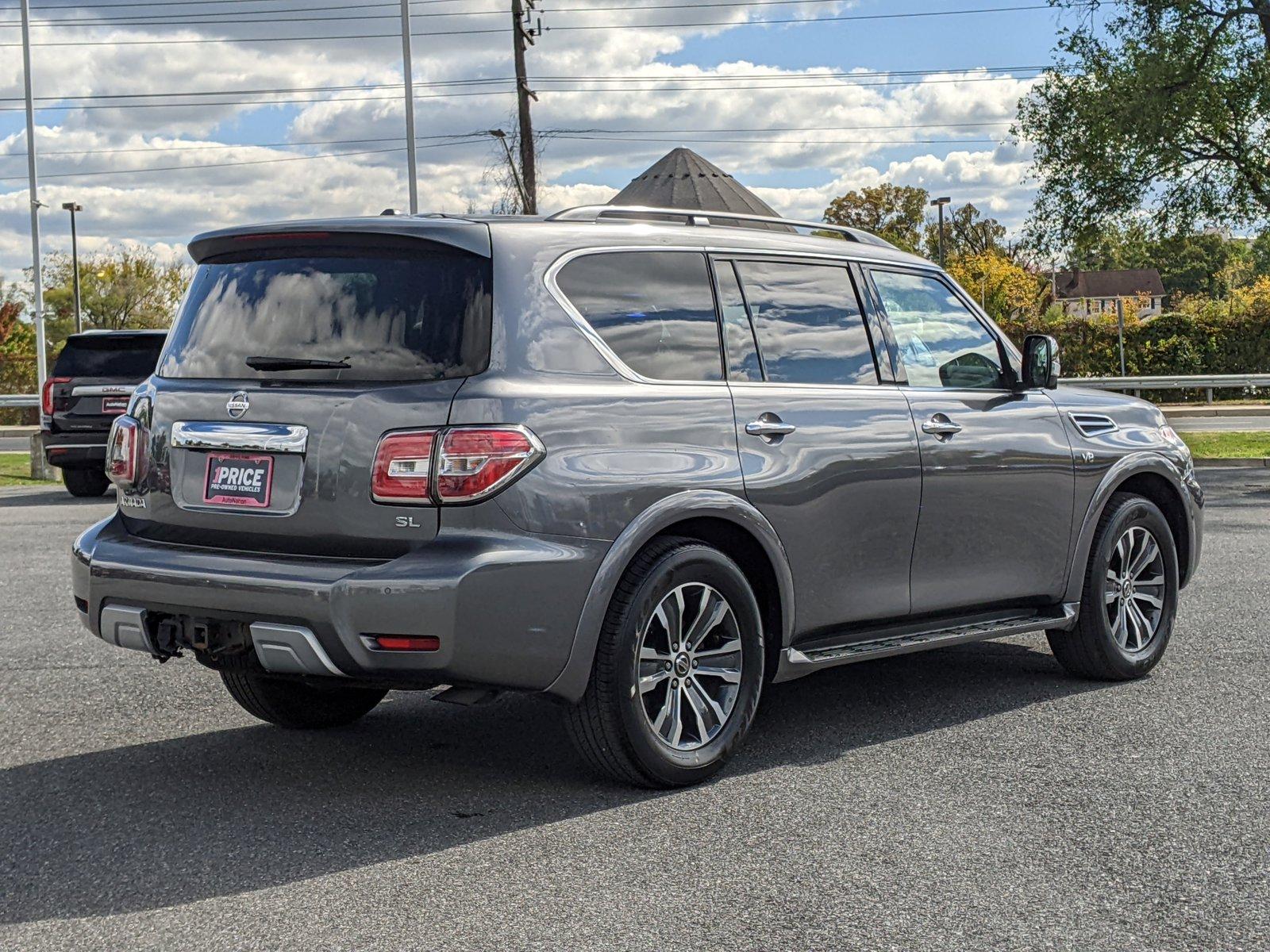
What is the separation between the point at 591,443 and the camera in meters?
4.91

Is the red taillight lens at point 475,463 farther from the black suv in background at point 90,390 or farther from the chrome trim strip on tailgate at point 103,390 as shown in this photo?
the chrome trim strip on tailgate at point 103,390

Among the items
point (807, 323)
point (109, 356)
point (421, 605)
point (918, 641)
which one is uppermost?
point (109, 356)

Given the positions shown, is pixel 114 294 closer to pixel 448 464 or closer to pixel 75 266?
pixel 75 266

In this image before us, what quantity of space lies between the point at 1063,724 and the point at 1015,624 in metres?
0.49

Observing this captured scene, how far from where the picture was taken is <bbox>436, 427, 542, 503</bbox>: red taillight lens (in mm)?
4684

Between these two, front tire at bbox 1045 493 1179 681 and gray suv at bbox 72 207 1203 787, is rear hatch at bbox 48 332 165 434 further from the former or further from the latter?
front tire at bbox 1045 493 1179 681

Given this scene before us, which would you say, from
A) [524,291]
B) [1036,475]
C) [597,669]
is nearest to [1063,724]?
[1036,475]

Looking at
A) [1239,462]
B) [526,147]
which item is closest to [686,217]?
[1239,462]

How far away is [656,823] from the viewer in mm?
4816

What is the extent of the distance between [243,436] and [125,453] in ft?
2.17

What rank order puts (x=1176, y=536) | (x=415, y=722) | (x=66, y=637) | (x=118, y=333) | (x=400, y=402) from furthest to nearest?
(x=118, y=333) → (x=66, y=637) → (x=1176, y=536) → (x=415, y=722) → (x=400, y=402)

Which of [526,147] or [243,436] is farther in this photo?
[526,147]

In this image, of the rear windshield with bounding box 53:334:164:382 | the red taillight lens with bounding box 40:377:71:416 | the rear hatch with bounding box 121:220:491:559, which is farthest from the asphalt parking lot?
the red taillight lens with bounding box 40:377:71:416

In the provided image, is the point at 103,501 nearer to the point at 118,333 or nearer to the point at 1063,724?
the point at 118,333
